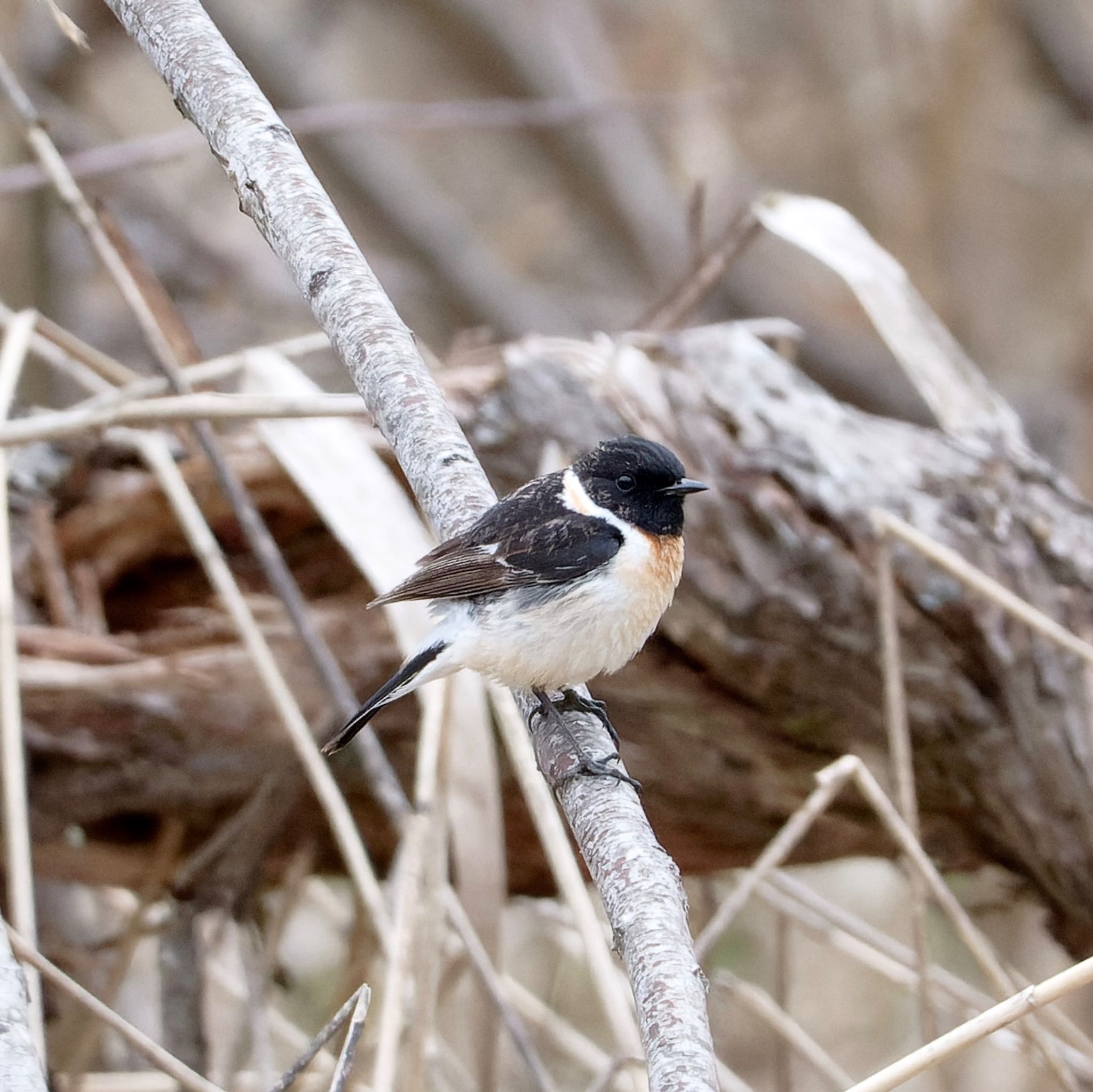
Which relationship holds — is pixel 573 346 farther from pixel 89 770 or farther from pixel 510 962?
pixel 510 962

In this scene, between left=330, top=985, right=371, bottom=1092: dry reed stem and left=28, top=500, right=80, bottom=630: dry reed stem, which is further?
left=28, top=500, right=80, bottom=630: dry reed stem

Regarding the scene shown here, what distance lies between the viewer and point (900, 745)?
2.54 meters

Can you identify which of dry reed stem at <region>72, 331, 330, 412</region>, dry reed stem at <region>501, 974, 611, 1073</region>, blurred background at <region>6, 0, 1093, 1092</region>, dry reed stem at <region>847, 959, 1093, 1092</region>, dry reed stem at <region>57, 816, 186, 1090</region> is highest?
blurred background at <region>6, 0, 1093, 1092</region>

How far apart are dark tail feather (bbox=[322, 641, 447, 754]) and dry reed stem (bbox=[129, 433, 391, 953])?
15 centimetres

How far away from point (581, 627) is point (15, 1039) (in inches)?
53.7

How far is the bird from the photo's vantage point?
2.37 metres

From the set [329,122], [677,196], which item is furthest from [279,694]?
[677,196]

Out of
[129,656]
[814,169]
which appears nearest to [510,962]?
[129,656]

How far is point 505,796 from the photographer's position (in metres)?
3.06

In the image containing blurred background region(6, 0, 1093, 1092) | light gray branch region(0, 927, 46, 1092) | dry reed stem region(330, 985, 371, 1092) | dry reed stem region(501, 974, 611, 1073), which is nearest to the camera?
light gray branch region(0, 927, 46, 1092)

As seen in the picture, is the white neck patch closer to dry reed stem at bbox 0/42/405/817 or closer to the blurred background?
dry reed stem at bbox 0/42/405/817

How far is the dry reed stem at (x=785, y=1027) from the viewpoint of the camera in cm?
296

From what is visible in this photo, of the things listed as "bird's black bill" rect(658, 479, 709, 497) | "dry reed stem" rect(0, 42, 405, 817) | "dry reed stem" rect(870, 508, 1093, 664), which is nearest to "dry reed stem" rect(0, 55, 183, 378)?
"dry reed stem" rect(0, 42, 405, 817)

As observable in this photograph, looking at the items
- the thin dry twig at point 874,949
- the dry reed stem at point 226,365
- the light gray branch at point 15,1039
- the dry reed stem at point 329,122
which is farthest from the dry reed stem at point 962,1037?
the dry reed stem at point 329,122
